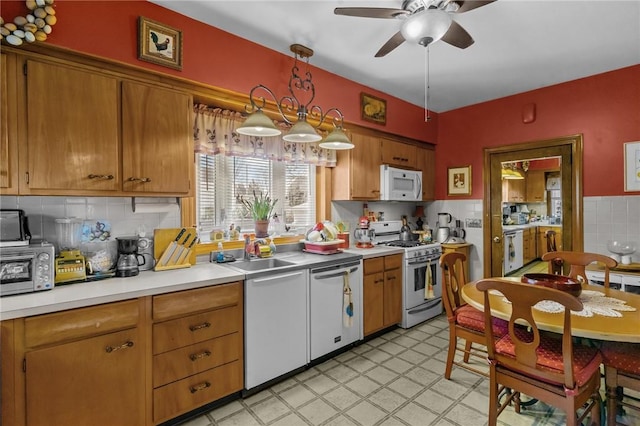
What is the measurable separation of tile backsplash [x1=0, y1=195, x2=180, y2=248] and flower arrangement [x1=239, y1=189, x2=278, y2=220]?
70cm

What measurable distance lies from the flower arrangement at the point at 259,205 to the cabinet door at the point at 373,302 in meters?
1.16

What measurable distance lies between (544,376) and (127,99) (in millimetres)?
2891

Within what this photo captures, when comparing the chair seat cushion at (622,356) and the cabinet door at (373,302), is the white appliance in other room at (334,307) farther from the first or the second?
the chair seat cushion at (622,356)

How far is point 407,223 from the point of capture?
451cm

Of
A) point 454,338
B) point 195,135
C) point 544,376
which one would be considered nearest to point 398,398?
point 454,338

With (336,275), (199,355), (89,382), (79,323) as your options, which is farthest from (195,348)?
(336,275)

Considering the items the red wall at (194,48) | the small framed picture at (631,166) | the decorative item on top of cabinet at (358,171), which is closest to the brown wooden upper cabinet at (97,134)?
the red wall at (194,48)

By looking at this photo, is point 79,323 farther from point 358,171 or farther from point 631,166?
point 631,166

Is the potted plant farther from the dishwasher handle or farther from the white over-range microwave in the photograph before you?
the white over-range microwave

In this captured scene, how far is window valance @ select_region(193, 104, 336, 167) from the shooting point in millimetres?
2586

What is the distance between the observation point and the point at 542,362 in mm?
1640

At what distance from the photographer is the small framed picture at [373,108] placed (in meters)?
3.56

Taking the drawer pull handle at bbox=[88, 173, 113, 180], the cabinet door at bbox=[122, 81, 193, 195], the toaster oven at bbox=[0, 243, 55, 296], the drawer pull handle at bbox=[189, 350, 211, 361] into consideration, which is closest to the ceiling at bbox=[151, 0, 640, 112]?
the cabinet door at bbox=[122, 81, 193, 195]

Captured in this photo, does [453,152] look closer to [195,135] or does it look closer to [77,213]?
[195,135]
